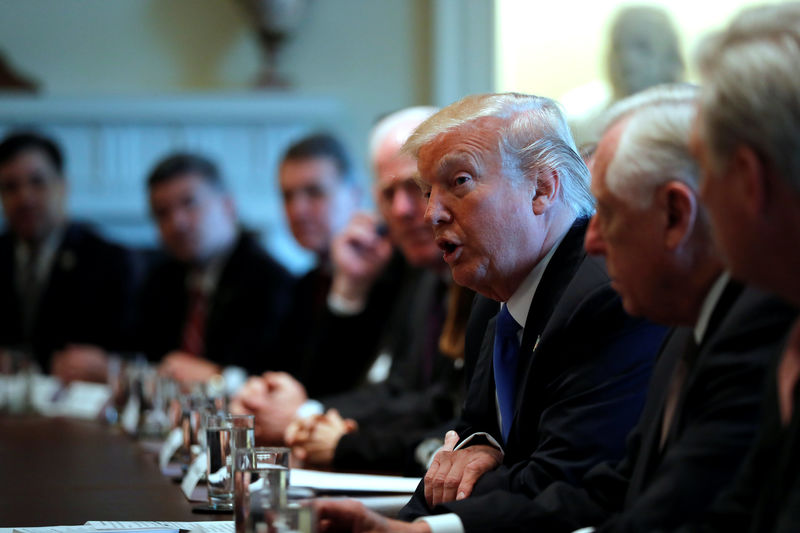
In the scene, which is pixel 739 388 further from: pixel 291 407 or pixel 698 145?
pixel 291 407

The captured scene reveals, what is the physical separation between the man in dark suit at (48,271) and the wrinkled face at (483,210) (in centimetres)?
384

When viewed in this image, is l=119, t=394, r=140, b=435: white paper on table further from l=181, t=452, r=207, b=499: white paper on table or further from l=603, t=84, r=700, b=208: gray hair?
l=603, t=84, r=700, b=208: gray hair

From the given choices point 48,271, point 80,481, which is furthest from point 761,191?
point 48,271

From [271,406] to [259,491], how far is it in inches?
66.5

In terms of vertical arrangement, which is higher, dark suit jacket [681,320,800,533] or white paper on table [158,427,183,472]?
dark suit jacket [681,320,800,533]

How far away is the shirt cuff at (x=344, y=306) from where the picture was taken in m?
4.14

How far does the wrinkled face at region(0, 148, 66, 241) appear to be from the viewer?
5434 millimetres

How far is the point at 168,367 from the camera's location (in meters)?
4.32

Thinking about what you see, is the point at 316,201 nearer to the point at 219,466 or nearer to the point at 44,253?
the point at 44,253

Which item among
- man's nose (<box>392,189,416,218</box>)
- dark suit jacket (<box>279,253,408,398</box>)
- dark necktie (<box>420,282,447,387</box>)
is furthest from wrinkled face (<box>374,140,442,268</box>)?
dark suit jacket (<box>279,253,408,398</box>)

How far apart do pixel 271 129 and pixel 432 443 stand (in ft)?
14.2

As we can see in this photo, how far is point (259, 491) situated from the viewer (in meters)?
1.39

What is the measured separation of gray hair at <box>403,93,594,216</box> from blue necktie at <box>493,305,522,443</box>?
236 millimetres

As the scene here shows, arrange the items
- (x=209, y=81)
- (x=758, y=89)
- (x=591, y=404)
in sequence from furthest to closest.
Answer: (x=209, y=81)
(x=591, y=404)
(x=758, y=89)
